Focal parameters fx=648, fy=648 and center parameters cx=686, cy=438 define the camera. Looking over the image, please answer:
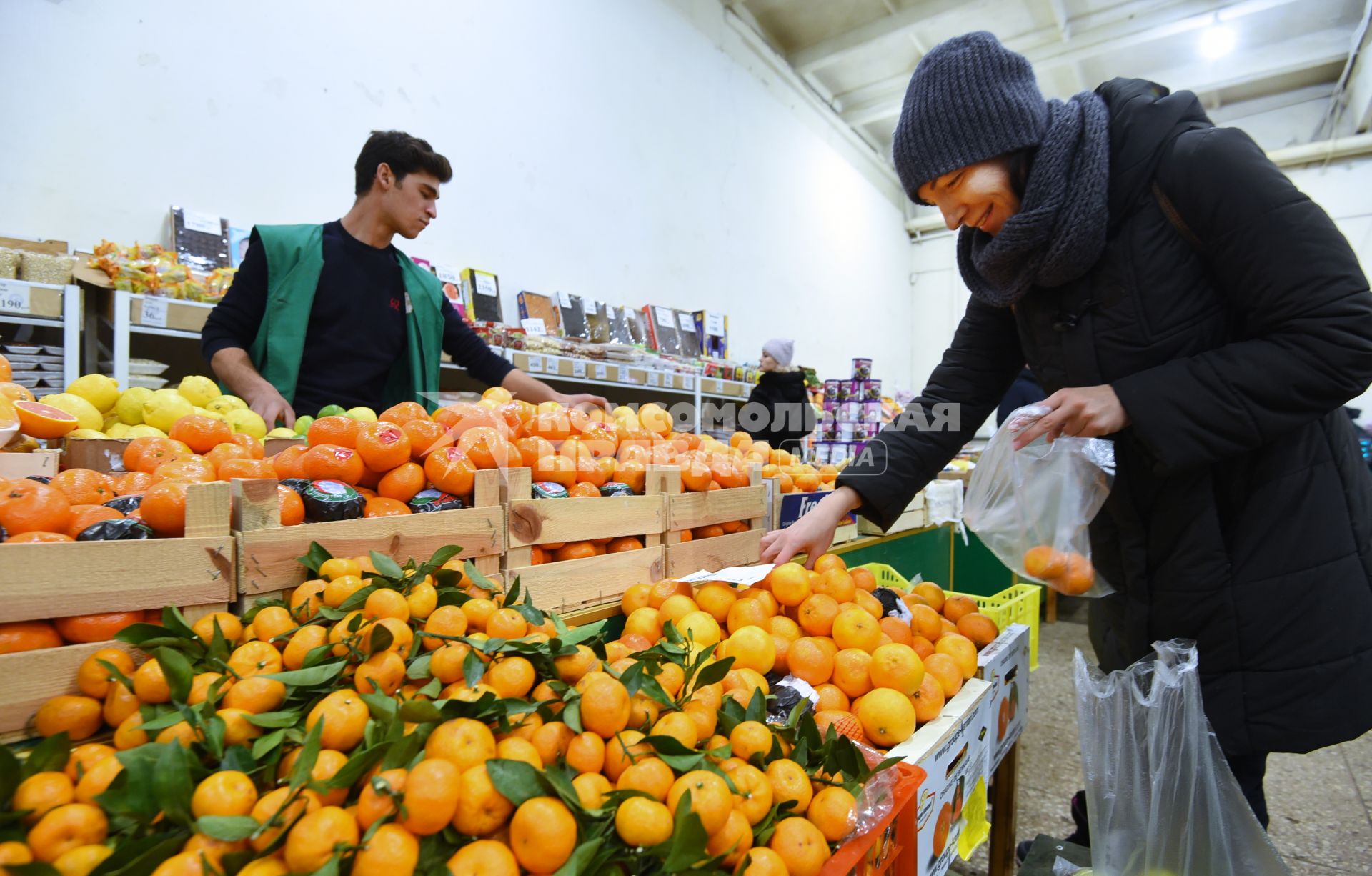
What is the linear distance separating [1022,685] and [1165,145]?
118 centimetres

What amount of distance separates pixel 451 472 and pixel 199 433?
0.49m

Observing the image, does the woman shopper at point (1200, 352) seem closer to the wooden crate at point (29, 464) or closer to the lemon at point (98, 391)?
the wooden crate at point (29, 464)

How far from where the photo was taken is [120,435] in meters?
1.37

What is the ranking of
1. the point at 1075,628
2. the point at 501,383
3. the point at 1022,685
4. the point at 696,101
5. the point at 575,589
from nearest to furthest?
the point at 575,589, the point at 1022,685, the point at 501,383, the point at 1075,628, the point at 696,101

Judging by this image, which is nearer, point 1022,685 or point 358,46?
point 1022,685

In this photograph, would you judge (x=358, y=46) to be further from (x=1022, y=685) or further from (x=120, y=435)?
(x=1022, y=685)

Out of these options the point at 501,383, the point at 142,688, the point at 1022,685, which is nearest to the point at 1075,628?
the point at 1022,685

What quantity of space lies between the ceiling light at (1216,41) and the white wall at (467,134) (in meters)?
3.79

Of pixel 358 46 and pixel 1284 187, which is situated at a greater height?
pixel 358 46

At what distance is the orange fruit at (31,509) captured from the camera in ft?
2.46

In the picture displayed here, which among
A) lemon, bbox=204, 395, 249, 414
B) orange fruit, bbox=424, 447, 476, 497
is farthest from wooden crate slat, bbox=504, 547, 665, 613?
lemon, bbox=204, 395, 249, 414

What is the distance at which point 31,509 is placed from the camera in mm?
768

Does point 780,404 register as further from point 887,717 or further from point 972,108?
point 887,717

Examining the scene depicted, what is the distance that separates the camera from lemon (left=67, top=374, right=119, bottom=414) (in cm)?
147
